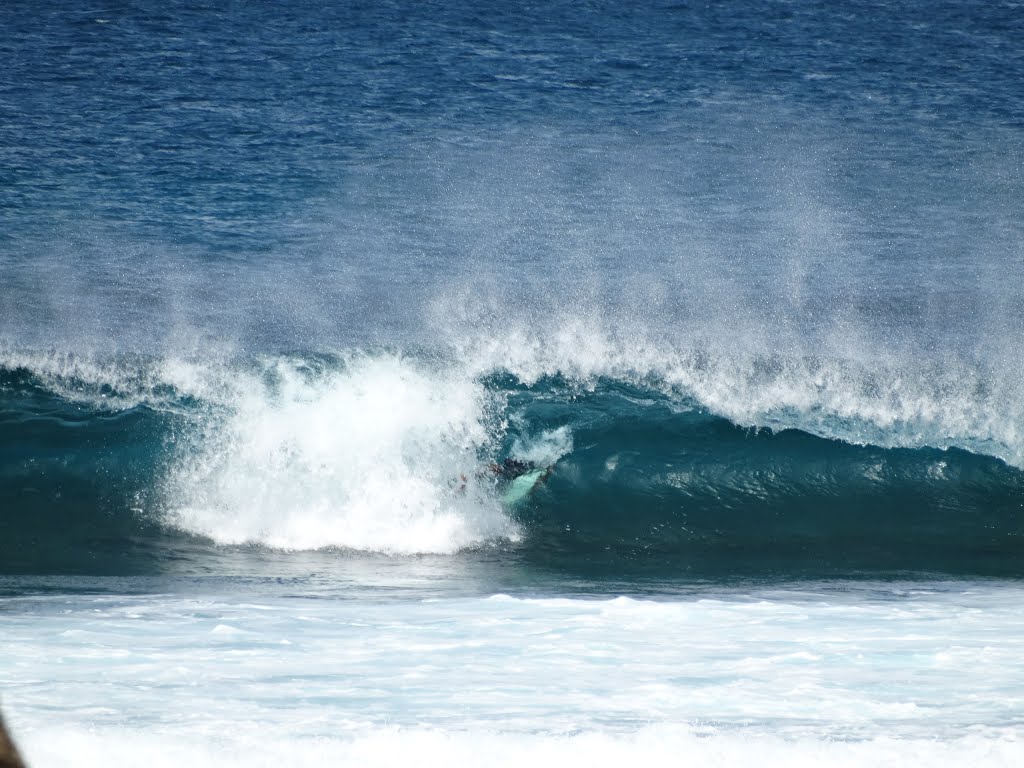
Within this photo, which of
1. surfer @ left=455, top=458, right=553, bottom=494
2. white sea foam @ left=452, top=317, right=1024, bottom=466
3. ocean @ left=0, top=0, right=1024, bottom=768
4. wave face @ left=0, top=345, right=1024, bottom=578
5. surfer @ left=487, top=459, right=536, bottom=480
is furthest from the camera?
white sea foam @ left=452, top=317, right=1024, bottom=466

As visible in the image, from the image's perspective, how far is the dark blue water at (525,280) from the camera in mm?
9242

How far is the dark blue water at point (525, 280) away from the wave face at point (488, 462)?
4 centimetres

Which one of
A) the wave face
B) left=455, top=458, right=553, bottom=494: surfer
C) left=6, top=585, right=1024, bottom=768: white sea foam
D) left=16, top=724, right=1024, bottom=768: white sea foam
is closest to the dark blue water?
the wave face

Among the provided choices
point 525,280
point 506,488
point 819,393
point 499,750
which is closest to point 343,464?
point 506,488

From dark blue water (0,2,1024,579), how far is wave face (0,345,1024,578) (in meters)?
0.04

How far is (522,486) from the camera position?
31.4 feet

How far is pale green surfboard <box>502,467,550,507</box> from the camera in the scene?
9250mm

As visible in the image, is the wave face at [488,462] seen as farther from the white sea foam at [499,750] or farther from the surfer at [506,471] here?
the white sea foam at [499,750]

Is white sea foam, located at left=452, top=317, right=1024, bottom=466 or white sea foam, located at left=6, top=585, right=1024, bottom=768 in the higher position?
white sea foam, located at left=6, top=585, right=1024, bottom=768

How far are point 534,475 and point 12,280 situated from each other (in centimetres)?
1788

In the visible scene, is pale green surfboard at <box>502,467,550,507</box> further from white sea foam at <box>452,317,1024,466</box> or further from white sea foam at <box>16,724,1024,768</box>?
white sea foam at <box>16,724,1024,768</box>

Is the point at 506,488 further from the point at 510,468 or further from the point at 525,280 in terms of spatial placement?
the point at 525,280

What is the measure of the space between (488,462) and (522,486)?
1.17 ft

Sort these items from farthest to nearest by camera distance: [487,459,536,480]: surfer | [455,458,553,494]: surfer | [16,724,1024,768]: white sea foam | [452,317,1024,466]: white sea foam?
[452,317,1024,466]: white sea foam → [487,459,536,480]: surfer → [455,458,553,494]: surfer → [16,724,1024,768]: white sea foam
